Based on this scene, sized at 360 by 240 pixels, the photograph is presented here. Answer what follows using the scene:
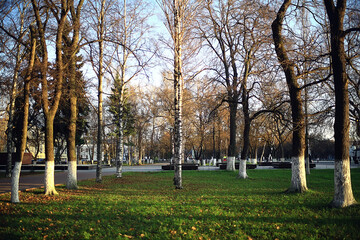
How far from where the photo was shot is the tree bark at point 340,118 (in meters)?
7.39

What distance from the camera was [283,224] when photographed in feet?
19.7

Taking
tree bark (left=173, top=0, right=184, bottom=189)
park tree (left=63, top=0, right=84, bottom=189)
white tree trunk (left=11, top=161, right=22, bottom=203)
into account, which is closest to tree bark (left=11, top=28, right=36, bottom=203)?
white tree trunk (left=11, top=161, right=22, bottom=203)

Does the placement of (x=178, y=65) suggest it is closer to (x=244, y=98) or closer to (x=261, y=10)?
(x=261, y=10)

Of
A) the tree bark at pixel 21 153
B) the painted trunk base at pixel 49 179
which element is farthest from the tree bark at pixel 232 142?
the tree bark at pixel 21 153

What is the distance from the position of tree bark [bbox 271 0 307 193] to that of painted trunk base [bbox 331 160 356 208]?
268 centimetres

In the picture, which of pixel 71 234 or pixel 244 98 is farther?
pixel 244 98

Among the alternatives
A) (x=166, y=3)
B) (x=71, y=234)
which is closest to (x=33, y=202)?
(x=71, y=234)

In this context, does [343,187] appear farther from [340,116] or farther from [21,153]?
[21,153]

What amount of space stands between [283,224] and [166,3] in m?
11.6

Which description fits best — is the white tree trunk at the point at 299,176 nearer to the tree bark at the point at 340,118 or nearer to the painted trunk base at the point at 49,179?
the tree bark at the point at 340,118

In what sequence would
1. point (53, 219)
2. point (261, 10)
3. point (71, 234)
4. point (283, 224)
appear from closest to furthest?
point (71, 234) → point (283, 224) → point (53, 219) → point (261, 10)

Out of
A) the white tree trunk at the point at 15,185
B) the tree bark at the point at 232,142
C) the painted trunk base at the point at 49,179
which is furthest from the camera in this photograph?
the tree bark at the point at 232,142

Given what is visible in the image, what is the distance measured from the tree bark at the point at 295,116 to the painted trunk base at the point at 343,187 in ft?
8.79

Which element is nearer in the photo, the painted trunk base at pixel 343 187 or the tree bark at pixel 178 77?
the painted trunk base at pixel 343 187
